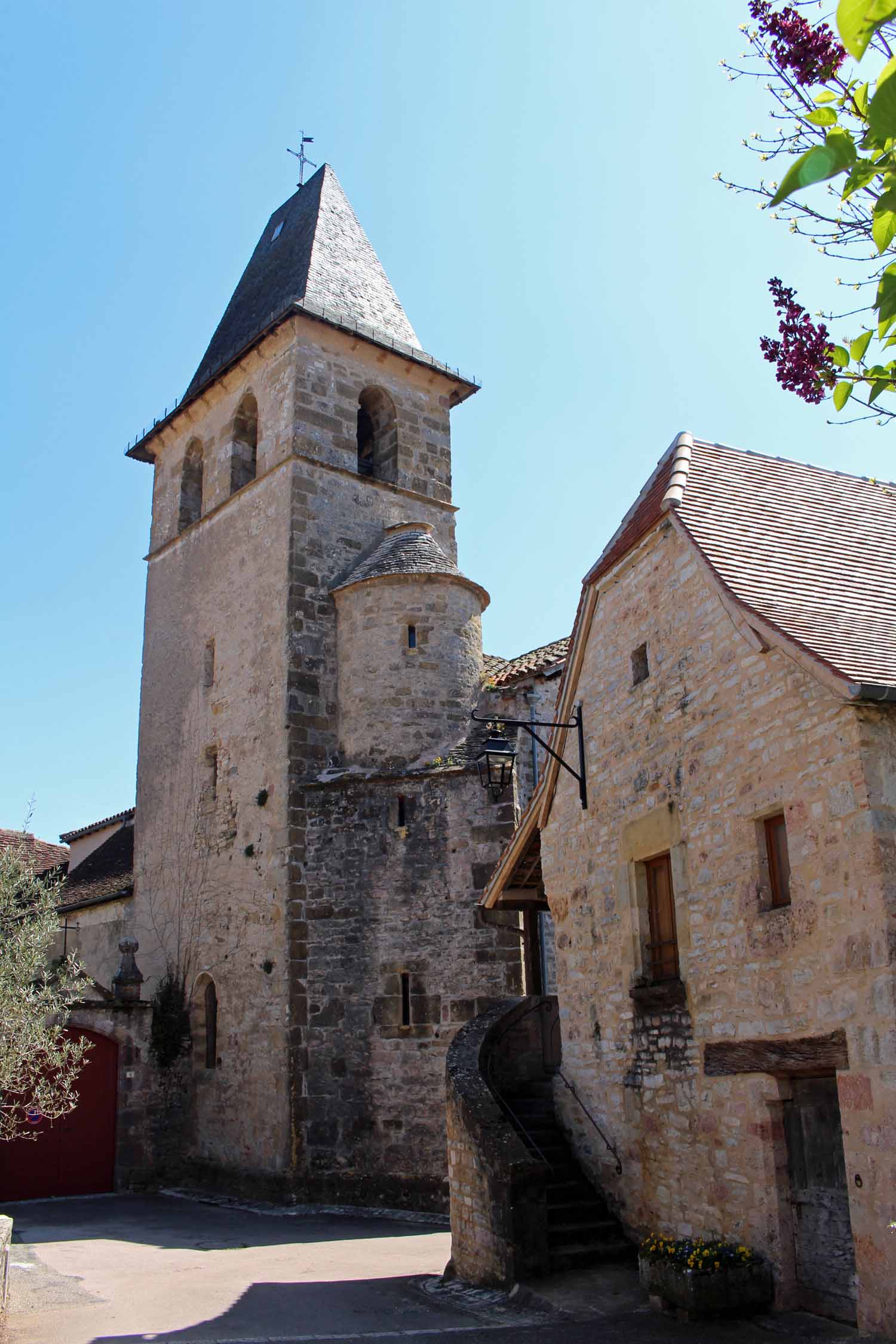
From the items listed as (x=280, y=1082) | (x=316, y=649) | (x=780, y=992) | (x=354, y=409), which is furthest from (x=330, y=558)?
(x=780, y=992)

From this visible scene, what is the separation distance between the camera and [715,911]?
820 centimetres

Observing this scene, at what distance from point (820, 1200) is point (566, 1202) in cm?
298

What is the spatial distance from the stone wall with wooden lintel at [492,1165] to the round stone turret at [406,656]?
5414 millimetres

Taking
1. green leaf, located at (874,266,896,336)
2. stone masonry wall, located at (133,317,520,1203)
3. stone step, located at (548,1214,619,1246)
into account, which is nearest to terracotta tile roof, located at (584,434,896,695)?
green leaf, located at (874,266,896,336)

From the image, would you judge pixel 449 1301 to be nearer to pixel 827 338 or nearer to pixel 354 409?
pixel 827 338

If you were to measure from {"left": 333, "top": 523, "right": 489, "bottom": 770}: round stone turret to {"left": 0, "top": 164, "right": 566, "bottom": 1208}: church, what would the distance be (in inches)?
1.5

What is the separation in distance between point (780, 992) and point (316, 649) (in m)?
10.9

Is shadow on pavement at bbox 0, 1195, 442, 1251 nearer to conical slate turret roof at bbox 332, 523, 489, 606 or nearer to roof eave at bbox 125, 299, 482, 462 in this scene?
conical slate turret roof at bbox 332, 523, 489, 606

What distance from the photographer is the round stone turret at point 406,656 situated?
16.4 meters

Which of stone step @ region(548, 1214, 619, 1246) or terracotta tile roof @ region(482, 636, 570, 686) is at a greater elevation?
terracotta tile roof @ region(482, 636, 570, 686)

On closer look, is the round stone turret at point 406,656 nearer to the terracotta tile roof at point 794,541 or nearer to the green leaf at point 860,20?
the terracotta tile roof at point 794,541

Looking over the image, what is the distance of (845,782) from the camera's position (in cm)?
690

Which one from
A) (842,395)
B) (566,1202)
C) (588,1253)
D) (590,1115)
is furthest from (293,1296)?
(842,395)

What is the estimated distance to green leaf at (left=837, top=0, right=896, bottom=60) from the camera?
7.84 ft
